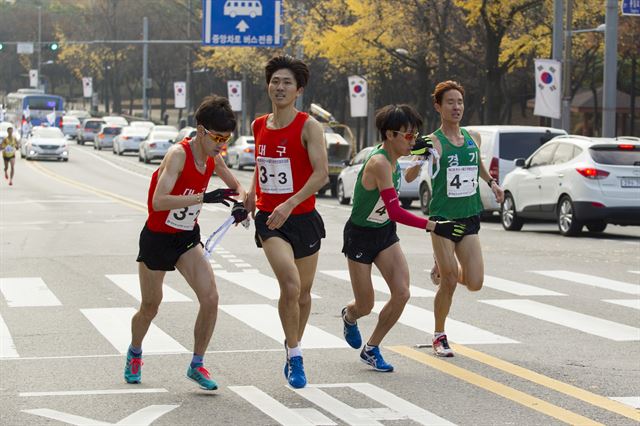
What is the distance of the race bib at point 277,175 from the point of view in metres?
8.66

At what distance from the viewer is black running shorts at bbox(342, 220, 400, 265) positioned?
9.28m

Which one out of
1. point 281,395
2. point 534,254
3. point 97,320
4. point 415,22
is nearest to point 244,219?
point 281,395

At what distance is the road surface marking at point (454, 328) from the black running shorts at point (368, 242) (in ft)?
5.85

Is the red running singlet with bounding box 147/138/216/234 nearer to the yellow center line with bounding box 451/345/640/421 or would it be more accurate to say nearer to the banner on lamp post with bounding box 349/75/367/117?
the yellow center line with bounding box 451/345/640/421

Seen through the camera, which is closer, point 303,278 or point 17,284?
point 303,278

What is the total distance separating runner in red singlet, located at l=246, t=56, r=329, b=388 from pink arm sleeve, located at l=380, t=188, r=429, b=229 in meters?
0.47

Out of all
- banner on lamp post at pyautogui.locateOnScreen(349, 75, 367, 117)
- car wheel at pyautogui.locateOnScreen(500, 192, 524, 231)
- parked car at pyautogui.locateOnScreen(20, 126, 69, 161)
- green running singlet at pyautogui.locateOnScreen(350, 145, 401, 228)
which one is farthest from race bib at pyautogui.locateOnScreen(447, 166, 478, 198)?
parked car at pyautogui.locateOnScreen(20, 126, 69, 161)

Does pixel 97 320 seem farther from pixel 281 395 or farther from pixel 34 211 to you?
pixel 34 211

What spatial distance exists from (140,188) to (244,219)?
32.4 metres

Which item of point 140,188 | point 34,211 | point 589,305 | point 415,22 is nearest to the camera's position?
point 589,305

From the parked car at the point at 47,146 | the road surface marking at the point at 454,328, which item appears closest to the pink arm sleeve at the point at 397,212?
the road surface marking at the point at 454,328

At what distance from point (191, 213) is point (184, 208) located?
5 centimetres

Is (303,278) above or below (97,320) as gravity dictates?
above

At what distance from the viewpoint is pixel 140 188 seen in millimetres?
40719
